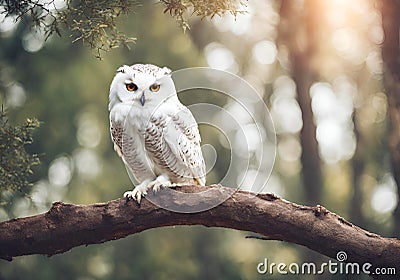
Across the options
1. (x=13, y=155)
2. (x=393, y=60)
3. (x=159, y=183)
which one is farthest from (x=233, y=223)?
(x=393, y=60)

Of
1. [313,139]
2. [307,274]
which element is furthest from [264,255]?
[313,139]

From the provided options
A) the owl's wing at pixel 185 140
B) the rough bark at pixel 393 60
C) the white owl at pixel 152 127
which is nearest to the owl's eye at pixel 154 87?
the white owl at pixel 152 127

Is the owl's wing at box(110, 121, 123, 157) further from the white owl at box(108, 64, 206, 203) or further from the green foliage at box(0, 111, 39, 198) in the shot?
the green foliage at box(0, 111, 39, 198)

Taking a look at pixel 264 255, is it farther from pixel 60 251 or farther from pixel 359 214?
pixel 60 251

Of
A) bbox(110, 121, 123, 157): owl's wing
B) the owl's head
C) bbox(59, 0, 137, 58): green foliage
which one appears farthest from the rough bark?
bbox(110, 121, 123, 157): owl's wing

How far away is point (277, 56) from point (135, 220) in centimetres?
359

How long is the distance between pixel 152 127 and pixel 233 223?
1.80 ft

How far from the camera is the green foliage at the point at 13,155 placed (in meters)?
2.77

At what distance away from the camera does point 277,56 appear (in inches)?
217

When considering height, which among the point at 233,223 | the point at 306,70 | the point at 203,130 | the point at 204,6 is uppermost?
the point at 306,70

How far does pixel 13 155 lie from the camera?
9.27 feet

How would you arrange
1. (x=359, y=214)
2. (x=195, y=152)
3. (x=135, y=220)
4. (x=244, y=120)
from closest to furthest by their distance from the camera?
1. (x=135, y=220)
2. (x=195, y=152)
3. (x=244, y=120)
4. (x=359, y=214)

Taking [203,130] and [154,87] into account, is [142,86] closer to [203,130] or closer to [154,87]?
[154,87]

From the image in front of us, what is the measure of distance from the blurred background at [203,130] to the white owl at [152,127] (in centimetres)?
214
